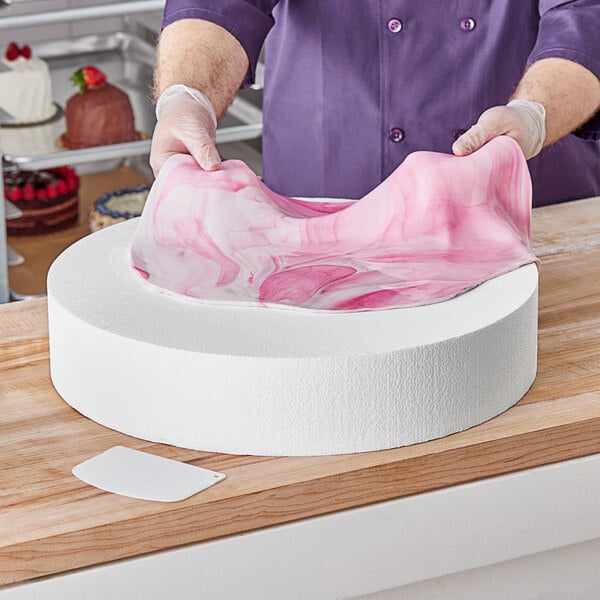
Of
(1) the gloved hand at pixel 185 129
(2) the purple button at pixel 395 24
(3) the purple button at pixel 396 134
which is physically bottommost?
(3) the purple button at pixel 396 134

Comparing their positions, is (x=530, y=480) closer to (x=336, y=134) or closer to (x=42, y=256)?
(x=336, y=134)

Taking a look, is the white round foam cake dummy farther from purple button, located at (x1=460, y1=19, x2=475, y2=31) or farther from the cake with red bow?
the cake with red bow

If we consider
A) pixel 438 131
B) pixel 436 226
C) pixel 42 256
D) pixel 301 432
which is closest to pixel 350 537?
pixel 301 432

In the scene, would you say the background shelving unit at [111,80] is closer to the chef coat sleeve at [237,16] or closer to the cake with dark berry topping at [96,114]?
the cake with dark berry topping at [96,114]

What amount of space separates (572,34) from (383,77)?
10.0 inches

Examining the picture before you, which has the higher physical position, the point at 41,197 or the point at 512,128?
the point at 512,128

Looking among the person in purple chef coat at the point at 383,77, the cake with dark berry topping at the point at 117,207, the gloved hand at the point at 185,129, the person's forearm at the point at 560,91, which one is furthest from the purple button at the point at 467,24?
the cake with dark berry topping at the point at 117,207

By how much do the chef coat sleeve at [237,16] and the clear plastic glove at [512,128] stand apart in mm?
357

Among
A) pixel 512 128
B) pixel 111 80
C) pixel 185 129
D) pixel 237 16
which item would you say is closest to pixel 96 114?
pixel 111 80

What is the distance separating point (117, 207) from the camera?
237 cm

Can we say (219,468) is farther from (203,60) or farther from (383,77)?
(383,77)

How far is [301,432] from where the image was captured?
0.93m

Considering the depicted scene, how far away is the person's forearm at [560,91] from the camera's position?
4.43ft

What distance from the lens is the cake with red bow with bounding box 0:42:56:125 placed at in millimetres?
2332
